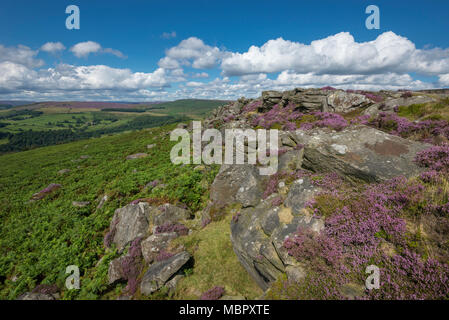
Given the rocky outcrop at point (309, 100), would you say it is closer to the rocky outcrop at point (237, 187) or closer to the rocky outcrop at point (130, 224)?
the rocky outcrop at point (237, 187)

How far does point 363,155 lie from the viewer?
349 inches

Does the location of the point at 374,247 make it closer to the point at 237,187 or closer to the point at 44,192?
the point at 237,187

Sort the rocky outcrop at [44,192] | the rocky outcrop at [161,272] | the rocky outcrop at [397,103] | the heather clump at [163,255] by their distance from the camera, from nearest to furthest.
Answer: the rocky outcrop at [161,272], the heather clump at [163,255], the rocky outcrop at [397,103], the rocky outcrop at [44,192]

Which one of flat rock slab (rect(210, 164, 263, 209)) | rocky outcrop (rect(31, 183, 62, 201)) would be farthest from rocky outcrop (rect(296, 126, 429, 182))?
rocky outcrop (rect(31, 183, 62, 201))

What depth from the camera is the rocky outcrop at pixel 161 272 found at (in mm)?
8245

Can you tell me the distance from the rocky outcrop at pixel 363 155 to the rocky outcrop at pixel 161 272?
27.5ft

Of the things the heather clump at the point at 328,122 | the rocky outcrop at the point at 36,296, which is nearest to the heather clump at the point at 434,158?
the heather clump at the point at 328,122

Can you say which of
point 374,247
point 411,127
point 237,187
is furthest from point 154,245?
point 411,127

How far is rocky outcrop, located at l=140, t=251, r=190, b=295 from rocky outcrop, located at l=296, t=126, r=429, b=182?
839 cm

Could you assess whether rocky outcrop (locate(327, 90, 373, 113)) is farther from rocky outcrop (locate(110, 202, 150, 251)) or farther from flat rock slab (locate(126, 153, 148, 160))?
flat rock slab (locate(126, 153, 148, 160))

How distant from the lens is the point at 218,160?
61.7 feet

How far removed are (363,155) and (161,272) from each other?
11.1 metres
